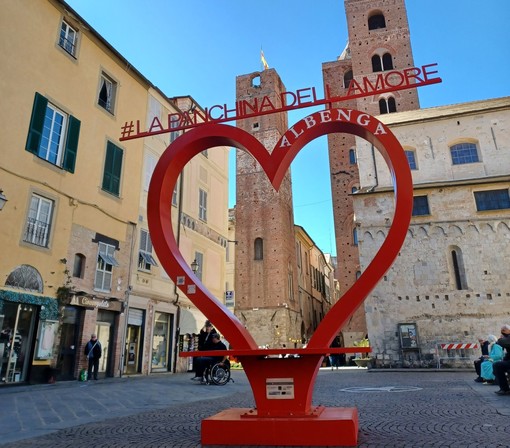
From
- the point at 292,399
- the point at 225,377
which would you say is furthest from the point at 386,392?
the point at 292,399

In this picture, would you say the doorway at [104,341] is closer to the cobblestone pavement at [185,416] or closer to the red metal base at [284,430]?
the cobblestone pavement at [185,416]

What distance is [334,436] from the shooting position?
3.97 meters

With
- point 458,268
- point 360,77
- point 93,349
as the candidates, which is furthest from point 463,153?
point 93,349

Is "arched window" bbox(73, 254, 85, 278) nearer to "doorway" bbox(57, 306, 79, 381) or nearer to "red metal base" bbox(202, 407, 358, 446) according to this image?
"doorway" bbox(57, 306, 79, 381)

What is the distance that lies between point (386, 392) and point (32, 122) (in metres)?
11.8

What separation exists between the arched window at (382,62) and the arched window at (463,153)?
13800 mm

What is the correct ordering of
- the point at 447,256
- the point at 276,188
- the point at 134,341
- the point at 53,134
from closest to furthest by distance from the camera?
the point at 276,188 < the point at 53,134 < the point at 134,341 < the point at 447,256

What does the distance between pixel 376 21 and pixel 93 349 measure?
36004mm

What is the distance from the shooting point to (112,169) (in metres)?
15.3

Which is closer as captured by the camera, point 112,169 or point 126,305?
point 126,305

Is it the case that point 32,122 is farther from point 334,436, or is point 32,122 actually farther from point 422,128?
point 422,128

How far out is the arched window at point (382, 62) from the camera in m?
34.3

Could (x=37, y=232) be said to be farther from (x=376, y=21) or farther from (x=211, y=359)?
(x=376, y=21)

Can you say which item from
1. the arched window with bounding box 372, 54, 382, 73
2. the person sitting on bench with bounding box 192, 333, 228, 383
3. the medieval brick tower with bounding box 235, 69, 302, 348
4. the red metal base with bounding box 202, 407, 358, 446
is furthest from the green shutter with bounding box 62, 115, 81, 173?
the arched window with bounding box 372, 54, 382, 73
